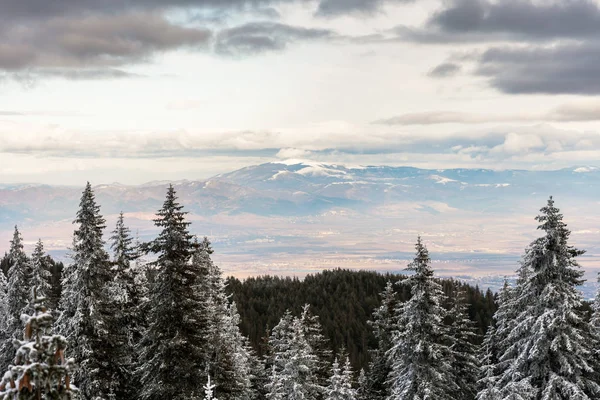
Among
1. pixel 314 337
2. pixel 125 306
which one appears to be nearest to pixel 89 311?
pixel 125 306

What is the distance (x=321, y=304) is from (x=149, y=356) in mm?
126517

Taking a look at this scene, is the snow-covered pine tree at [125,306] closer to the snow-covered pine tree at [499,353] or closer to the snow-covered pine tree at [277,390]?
the snow-covered pine tree at [277,390]

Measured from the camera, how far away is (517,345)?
90.9ft

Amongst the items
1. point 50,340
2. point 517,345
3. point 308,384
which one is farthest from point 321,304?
point 50,340

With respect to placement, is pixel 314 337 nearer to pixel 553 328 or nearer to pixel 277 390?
pixel 277 390

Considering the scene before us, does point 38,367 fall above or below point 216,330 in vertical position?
above

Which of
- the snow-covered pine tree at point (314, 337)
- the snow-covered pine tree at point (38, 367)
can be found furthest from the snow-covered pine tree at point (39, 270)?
the snow-covered pine tree at point (38, 367)

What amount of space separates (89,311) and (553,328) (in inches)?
862

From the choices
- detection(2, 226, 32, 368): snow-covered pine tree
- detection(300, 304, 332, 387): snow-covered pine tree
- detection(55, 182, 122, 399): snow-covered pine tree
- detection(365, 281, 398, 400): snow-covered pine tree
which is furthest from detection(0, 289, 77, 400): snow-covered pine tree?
detection(365, 281, 398, 400): snow-covered pine tree

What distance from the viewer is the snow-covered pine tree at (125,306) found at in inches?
1203

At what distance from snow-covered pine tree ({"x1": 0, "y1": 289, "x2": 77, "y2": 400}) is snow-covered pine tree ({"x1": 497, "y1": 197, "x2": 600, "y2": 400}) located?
→ 69.5 ft

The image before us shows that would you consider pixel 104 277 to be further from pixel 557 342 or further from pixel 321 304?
pixel 321 304

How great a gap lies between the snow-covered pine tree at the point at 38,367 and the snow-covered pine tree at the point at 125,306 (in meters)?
20.7

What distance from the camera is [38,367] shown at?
9.88 m
